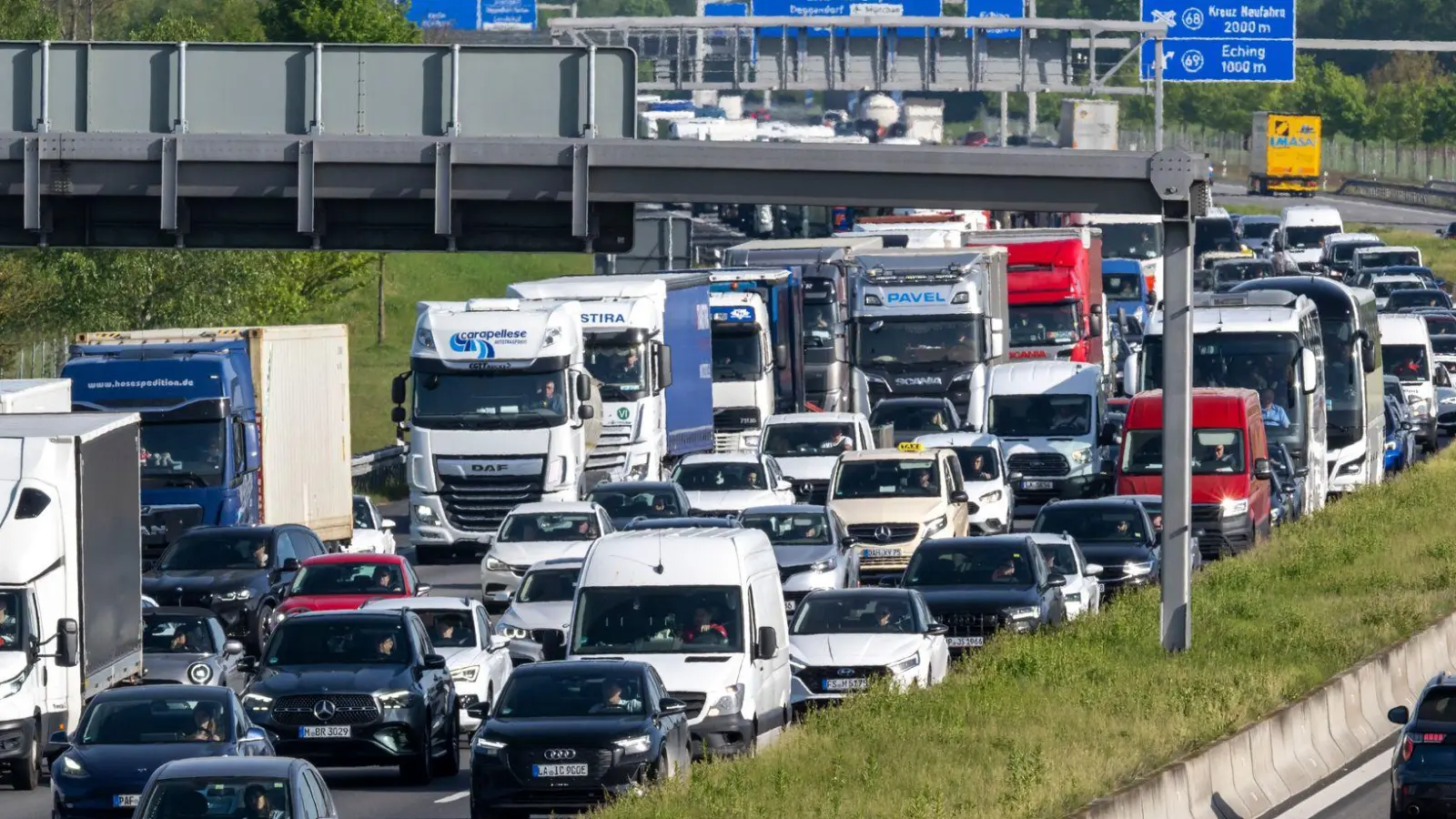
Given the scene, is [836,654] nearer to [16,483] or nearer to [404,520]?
[16,483]

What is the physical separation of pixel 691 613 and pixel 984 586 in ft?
21.9

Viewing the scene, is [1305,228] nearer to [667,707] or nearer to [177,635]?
[177,635]

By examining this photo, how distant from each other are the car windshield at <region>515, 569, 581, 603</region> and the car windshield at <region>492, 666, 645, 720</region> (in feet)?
27.0

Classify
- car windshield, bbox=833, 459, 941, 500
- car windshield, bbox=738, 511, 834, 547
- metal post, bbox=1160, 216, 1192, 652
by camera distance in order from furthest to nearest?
car windshield, bbox=833, 459, 941, 500 → car windshield, bbox=738, 511, 834, 547 → metal post, bbox=1160, 216, 1192, 652

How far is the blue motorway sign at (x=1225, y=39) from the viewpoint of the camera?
58250mm

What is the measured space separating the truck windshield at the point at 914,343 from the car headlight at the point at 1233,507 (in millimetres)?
11007

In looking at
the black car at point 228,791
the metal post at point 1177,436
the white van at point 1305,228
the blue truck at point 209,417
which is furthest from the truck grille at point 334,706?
the white van at point 1305,228

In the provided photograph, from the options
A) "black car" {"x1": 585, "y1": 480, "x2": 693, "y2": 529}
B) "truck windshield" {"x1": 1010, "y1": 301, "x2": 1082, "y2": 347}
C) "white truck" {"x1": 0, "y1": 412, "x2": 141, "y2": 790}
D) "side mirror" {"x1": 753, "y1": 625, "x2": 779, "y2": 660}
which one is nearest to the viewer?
"side mirror" {"x1": 753, "y1": 625, "x2": 779, "y2": 660}

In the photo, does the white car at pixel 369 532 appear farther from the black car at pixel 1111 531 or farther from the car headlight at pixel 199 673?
the car headlight at pixel 199 673

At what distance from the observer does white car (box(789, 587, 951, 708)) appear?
23078mm

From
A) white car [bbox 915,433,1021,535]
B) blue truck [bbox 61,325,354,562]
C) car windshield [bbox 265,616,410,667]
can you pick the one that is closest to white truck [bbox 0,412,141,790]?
car windshield [bbox 265,616,410,667]

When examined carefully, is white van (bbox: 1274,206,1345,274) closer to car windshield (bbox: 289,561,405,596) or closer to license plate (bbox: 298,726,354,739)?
car windshield (bbox: 289,561,405,596)

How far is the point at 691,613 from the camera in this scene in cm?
2089

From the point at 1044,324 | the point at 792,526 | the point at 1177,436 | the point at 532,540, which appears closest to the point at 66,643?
the point at 1177,436
